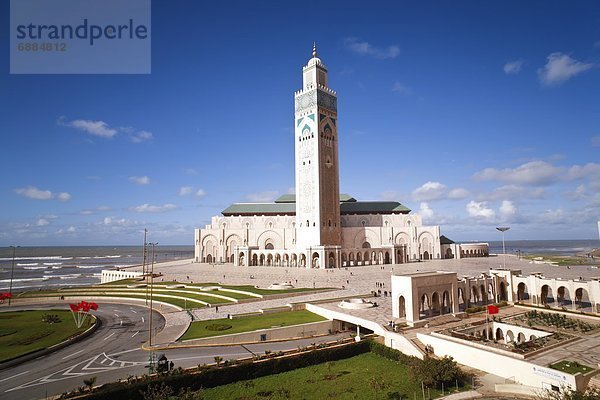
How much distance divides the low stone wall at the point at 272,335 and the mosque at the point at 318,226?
108ft

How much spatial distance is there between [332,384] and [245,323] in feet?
28.6

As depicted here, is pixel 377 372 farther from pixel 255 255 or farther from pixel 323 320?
pixel 255 255

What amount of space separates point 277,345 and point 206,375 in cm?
540

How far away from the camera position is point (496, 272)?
3022cm

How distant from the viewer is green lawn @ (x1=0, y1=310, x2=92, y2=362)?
20125 mm

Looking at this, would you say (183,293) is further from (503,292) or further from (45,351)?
(503,292)

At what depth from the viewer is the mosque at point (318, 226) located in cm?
6212

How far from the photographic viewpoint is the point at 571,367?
51.0ft

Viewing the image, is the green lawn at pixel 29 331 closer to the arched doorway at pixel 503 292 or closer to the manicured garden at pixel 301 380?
the manicured garden at pixel 301 380

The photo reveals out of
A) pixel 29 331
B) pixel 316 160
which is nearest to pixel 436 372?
pixel 29 331

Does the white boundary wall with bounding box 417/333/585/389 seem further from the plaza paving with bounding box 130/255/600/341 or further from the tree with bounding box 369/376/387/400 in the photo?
the tree with bounding box 369/376/387/400

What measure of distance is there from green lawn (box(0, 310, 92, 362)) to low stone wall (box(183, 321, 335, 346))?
8297 mm

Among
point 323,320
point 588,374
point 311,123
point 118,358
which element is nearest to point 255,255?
point 311,123

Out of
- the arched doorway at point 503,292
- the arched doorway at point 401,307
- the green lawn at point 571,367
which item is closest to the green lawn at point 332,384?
the green lawn at point 571,367
